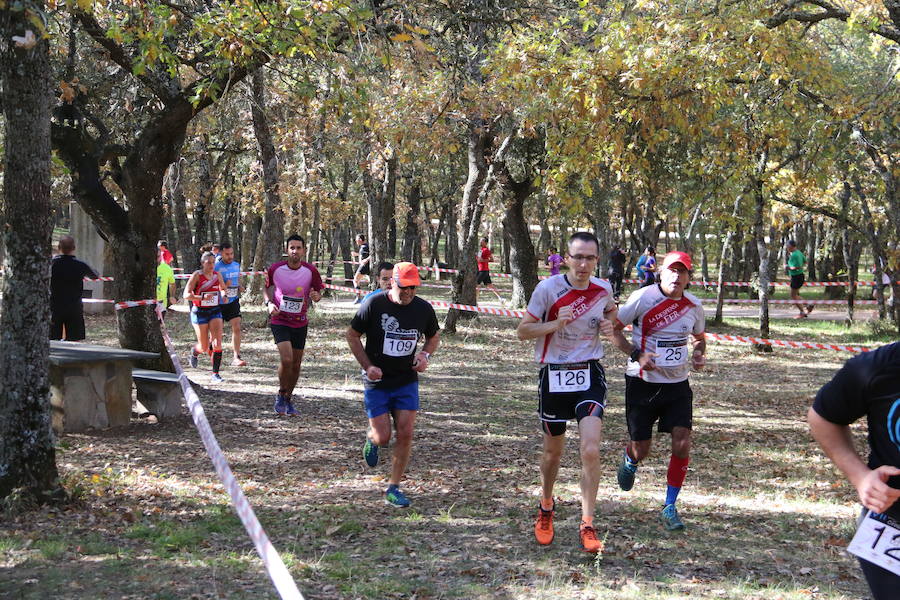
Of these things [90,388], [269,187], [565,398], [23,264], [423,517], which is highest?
[269,187]

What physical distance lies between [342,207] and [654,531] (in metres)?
23.7

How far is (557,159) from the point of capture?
38.9 feet

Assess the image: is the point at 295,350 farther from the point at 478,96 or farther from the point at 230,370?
the point at 478,96

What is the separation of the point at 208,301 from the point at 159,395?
2.92 meters

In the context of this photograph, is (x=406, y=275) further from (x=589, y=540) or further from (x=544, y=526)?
(x=589, y=540)

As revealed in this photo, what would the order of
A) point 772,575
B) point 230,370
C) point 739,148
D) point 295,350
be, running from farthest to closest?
point 230,370, point 739,148, point 295,350, point 772,575

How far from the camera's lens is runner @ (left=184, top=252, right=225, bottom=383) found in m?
13.1

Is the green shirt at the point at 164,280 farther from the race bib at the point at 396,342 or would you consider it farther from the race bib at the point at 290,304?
the race bib at the point at 396,342

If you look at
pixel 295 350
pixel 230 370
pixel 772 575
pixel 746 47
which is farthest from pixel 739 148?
pixel 230 370

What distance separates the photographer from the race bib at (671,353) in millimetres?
6977

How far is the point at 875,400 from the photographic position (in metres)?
2.91

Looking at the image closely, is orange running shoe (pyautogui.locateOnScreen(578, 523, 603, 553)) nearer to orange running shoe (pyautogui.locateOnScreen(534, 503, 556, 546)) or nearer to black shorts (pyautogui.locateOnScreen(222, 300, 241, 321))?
orange running shoe (pyautogui.locateOnScreen(534, 503, 556, 546))

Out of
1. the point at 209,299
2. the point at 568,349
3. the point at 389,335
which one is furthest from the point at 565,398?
the point at 209,299

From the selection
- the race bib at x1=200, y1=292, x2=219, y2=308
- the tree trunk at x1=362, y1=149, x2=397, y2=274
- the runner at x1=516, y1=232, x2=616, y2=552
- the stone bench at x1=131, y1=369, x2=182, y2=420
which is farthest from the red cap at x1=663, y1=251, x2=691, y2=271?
the tree trunk at x1=362, y1=149, x2=397, y2=274
